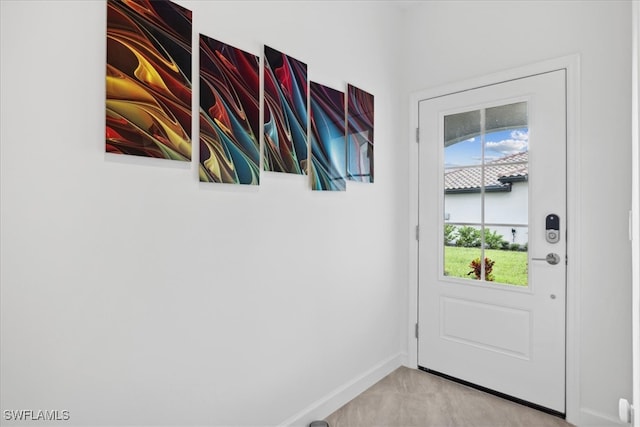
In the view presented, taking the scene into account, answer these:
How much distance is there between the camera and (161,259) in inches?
54.3

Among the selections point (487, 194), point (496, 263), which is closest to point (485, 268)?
point (496, 263)

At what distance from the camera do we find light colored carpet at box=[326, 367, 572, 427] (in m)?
2.02

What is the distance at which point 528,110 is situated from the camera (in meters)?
2.20

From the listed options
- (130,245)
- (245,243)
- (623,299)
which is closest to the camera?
(130,245)

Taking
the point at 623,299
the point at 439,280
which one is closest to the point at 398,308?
the point at 439,280

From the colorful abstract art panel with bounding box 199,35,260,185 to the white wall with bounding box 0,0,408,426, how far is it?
0.06 m

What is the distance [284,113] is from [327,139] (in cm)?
36

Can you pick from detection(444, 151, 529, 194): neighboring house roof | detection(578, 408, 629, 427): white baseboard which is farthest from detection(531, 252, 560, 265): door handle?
detection(578, 408, 629, 427): white baseboard

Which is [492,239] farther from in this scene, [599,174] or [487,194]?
[599,174]

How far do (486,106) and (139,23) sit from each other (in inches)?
80.5

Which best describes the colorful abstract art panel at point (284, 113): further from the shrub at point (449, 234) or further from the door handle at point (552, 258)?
the door handle at point (552, 258)

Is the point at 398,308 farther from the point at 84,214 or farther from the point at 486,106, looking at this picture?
the point at 84,214

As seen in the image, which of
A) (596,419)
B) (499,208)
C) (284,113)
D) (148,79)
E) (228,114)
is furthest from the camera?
(499,208)

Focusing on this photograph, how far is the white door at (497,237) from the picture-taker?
2.12 metres
